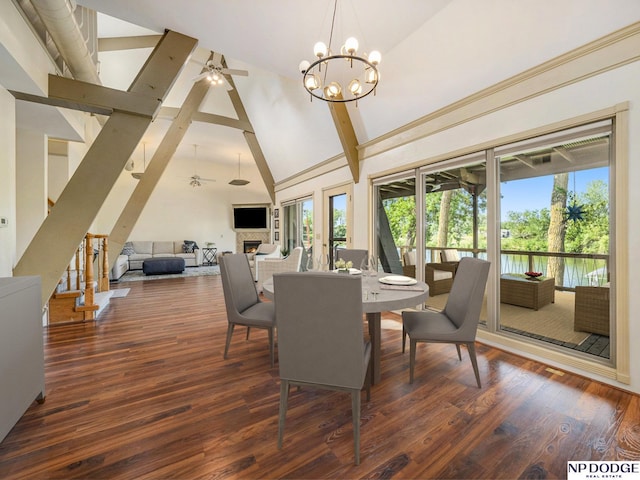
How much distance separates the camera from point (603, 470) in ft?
4.28

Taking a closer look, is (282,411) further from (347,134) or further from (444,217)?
(347,134)

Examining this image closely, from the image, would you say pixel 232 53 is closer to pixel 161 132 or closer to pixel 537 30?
pixel 537 30

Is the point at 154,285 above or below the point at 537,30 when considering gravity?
below

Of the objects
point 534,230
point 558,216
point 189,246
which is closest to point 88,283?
point 534,230

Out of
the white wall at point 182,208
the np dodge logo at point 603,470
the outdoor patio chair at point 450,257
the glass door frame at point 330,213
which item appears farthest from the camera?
the white wall at point 182,208

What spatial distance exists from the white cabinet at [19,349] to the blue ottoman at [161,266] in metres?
6.15

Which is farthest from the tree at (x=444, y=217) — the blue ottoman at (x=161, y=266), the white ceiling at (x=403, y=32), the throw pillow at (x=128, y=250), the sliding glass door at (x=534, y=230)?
the throw pillow at (x=128, y=250)

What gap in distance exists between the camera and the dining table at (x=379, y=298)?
5.27 feet

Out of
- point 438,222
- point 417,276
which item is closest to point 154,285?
point 417,276

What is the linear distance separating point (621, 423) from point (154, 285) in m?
7.16

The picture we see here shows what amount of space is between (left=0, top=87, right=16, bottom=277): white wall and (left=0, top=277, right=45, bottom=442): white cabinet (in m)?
1.45

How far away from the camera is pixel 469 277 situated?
7.00ft

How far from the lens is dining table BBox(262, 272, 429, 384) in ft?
5.27

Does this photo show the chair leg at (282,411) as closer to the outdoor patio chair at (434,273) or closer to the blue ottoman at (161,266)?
the outdoor patio chair at (434,273)
